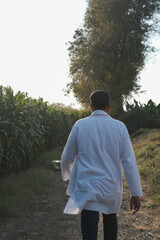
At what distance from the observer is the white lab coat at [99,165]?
2395 millimetres

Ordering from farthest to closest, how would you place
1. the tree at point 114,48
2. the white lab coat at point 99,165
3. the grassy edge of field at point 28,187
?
the tree at point 114,48 → the grassy edge of field at point 28,187 → the white lab coat at point 99,165

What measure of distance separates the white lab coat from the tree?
2244 cm

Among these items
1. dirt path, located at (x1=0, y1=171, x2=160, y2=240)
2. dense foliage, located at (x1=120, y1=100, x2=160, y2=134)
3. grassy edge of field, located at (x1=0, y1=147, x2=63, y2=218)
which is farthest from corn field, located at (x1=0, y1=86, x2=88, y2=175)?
dense foliage, located at (x1=120, y1=100, x2=160, y2=134)

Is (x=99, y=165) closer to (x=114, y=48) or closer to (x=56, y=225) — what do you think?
(x=56, y=225)

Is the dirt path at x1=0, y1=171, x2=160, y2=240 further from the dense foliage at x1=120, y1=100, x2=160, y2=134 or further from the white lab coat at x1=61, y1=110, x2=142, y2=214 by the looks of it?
the dense foliage at x1=120, y1=100, x2=160, y2=134

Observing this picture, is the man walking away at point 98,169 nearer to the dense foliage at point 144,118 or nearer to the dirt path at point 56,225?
the dirt path at point 56,225

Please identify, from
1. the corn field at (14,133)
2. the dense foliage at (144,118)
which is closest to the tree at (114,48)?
the dense foliage at (144,118)

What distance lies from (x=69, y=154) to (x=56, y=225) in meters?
→ 1.97

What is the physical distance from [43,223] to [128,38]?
2370 cm

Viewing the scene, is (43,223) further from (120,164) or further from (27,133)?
(27,133)

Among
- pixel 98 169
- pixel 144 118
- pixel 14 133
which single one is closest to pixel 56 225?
pixel 98 169

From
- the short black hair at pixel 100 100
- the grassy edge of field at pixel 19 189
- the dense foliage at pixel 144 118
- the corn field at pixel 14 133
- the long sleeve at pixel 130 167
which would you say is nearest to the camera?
the long sleeve at pixel 130 167

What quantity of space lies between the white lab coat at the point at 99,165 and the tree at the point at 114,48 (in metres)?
22.4

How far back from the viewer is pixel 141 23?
26.1 m
